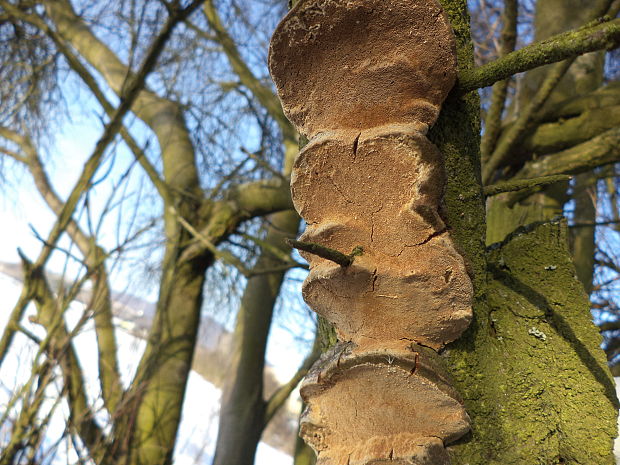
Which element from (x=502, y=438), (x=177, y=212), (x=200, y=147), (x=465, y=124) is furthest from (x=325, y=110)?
(x=200, y=147)

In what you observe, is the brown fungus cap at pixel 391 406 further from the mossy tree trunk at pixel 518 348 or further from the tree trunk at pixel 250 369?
the tree trunk at pixel 250 369

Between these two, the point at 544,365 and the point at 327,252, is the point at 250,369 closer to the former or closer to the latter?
the point at 544,365

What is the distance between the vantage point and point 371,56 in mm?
960

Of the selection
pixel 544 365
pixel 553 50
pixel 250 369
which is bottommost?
pixel 544 365

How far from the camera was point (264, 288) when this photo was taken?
414cm

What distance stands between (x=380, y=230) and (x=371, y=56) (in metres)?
0.25

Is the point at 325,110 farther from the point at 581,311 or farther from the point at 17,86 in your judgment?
the point at 17,86

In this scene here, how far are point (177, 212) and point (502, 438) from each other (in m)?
2.90

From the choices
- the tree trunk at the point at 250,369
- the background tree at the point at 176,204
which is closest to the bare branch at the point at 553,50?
the background tree at the point at 176,204

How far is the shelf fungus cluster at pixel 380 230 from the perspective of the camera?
0.91m

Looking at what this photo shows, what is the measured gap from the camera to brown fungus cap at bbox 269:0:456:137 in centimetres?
94

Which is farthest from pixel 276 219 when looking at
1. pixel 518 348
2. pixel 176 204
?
pixel 518 348

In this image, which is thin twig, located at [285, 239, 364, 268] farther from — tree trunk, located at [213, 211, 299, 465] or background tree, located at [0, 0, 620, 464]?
tree trunk, located at [213, 211, 299, 465]

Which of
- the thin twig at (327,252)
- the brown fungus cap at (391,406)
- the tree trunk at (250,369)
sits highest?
the tree trunk at (250,369)
